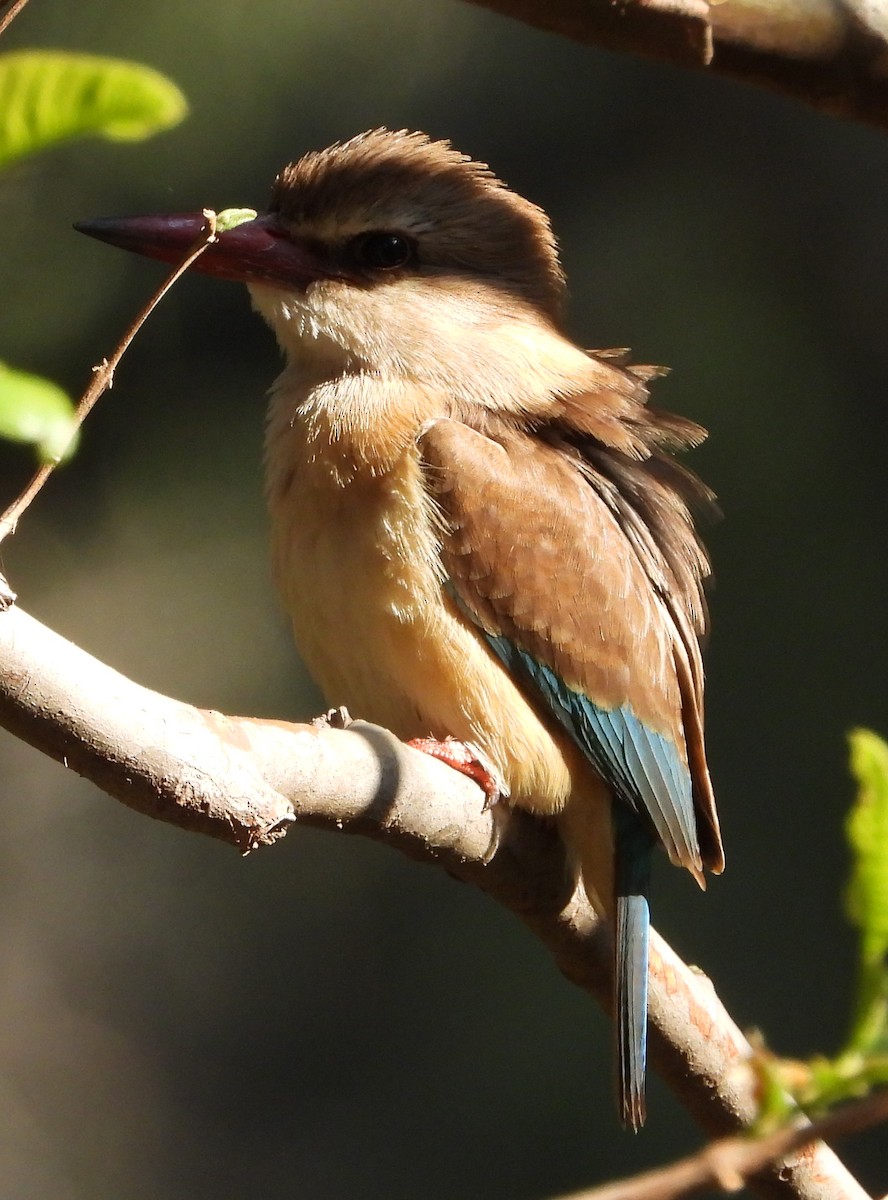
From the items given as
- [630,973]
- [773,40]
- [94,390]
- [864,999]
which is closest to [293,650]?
[630,973]

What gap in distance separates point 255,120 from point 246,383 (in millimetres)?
629

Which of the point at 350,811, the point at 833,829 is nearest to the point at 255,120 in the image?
the point at 833,829

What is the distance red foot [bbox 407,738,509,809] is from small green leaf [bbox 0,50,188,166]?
1.19 meters

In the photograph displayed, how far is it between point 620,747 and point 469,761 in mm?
207

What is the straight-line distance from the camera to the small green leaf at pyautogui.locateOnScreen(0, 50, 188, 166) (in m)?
0.55

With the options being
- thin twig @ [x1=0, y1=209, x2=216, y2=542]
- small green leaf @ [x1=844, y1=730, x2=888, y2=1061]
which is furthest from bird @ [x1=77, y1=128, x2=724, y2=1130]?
small green leaf @ [x1=844, y1=730, x2=888, y2=1061]

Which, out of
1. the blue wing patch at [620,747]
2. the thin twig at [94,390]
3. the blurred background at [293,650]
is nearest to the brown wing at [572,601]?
the blue wing patch at [620,747]

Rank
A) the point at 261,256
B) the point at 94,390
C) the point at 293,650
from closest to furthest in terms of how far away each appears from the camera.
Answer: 1. the point at 94,390
2. the point at 261,256
3. the point at 293,650

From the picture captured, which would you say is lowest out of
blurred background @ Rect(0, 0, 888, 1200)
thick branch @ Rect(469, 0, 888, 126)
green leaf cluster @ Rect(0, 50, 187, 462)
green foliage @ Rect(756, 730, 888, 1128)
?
blurred background @ Rect(0, 0, 888, 1200)

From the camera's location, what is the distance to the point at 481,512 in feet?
5.95

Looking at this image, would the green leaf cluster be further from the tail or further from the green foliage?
the tail

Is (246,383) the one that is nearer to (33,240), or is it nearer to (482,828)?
(33,240)

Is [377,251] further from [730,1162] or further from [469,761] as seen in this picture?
[730,1162]

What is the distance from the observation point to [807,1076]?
2.29 feet
